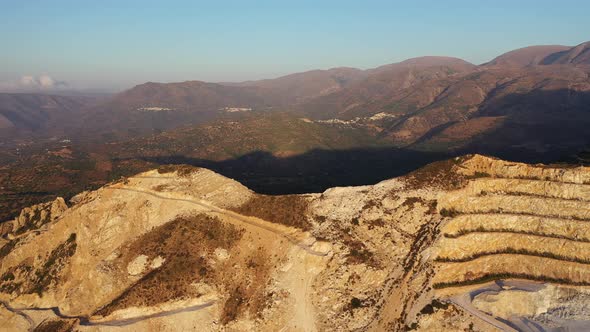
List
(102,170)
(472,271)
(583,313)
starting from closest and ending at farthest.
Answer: (583,313) → (472,271) → (102,170)

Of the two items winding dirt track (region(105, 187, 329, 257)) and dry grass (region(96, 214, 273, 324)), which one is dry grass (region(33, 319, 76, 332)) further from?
winding dirt track (region(105, 187, 329, 257))

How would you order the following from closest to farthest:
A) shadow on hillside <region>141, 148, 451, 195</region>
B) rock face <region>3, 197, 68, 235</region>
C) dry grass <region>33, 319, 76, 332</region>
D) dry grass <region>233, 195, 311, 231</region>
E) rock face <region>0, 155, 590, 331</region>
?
rock face <region>0, 155, 590, 331</region>, dry grass <region>33, 319, 76, 332</region>, dry grass <region>233, 195, 311, 231</region>, rock face <region>3, 197, 68, 235</region>, shadow on hillside <region>141, 148, 451, 195</region>

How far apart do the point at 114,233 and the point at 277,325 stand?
30.4 m

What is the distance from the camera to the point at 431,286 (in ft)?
137

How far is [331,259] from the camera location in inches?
1799

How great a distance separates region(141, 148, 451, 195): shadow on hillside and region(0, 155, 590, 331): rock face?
84.5 meters

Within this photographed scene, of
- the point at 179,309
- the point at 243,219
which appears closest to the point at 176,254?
the point at 179,309

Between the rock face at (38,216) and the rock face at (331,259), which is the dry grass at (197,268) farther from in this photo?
the rock face at (38,216)

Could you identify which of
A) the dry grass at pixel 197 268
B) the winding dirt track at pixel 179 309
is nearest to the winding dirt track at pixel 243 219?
the winding dirt track at pixel 179 309

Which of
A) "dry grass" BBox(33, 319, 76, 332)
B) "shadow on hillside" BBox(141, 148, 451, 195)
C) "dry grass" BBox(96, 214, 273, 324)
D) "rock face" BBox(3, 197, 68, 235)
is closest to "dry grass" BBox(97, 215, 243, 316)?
"dry grass" BBox(96, 214, 273, 324)

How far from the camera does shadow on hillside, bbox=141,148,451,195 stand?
153 metres

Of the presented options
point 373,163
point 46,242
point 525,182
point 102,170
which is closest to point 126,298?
point 46,242

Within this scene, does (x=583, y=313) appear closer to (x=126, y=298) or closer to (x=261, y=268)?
(x=261, y=268)

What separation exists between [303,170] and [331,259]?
438ft
